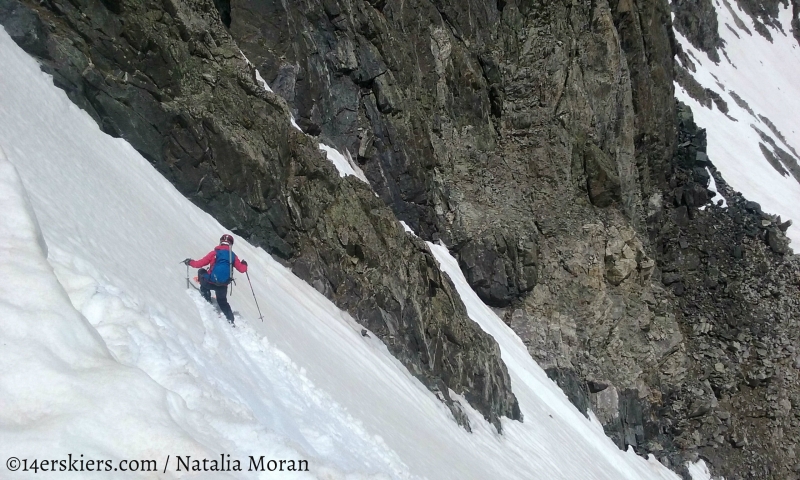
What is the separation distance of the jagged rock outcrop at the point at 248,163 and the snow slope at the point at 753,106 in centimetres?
3622

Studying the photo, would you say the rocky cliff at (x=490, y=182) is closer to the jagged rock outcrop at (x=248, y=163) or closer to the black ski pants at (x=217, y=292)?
the jagged rock outcrop at (x=248, y=163)

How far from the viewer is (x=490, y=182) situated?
32.5 meters

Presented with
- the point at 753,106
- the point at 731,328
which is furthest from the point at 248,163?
the point at 753,106

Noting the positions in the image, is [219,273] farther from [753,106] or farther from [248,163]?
[753,106]

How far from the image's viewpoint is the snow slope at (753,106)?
164 feet

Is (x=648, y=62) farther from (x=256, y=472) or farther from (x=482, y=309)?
(x=256, y=472)

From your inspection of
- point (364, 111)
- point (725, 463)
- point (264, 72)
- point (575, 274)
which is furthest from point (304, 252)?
point (725, 463)

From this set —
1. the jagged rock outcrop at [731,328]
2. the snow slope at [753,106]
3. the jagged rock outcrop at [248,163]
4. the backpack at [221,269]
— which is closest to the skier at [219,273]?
the backpack at [221,269]

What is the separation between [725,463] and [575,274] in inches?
524

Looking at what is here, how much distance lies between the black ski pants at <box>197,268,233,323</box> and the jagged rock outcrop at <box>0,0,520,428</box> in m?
5.64

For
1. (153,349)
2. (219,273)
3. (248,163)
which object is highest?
(248,163)

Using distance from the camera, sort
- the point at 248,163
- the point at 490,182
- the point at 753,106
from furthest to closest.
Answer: the point at 753,106
the point at 490,182
the point at 248,163

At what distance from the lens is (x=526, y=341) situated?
30.1m

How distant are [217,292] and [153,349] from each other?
11.6 ft
